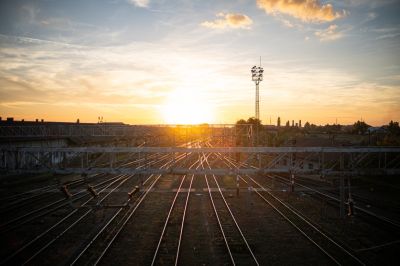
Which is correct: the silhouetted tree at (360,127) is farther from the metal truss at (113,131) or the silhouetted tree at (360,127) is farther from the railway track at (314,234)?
the railway track at (314,234)

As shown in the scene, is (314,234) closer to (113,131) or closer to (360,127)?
(113,131)

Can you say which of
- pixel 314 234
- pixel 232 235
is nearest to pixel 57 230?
pixel 232 235

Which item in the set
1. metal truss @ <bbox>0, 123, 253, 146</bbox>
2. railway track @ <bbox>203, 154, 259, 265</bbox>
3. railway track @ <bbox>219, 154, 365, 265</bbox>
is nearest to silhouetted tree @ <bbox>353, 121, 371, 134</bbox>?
metal truss @ <bbox>0, 123, 253, 146</bbox>

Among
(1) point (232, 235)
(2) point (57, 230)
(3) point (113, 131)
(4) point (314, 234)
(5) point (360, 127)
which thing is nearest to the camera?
(1) point (232, 235)

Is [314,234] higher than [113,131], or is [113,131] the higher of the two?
[113,131]

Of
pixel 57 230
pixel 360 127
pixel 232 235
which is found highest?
pixel 360 127

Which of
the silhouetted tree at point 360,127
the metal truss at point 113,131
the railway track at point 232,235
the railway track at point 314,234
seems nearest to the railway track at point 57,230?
the railway track at point 232,235

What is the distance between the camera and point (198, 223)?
70.3ft

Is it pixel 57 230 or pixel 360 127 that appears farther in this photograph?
pixel 360 127

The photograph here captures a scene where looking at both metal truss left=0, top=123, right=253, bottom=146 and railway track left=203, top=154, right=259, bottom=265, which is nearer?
railway track left=203, top=154, right=259, bottom=265

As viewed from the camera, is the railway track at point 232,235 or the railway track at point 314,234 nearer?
the railway track at point 314,234

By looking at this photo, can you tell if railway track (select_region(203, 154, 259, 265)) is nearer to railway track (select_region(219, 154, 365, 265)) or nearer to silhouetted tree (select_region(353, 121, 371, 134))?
railway track (select_region(219, 154, 365, 265))

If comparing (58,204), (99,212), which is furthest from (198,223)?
(58,204)

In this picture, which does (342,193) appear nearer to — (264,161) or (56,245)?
(56,245)
